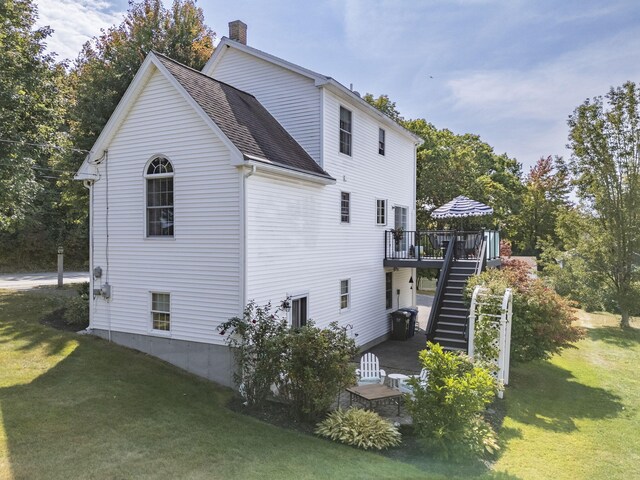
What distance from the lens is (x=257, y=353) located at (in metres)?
8.98

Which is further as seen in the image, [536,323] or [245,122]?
[245,122]

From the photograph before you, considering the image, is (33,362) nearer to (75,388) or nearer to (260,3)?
(75,388)

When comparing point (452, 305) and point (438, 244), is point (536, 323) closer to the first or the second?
point (452, 305)

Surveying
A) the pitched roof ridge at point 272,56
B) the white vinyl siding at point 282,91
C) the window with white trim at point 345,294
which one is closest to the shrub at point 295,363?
the window with white trim at point 345,294

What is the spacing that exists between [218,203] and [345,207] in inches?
228

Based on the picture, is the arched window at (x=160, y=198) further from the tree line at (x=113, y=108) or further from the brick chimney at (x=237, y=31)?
the tree line at (x=113, y=108)

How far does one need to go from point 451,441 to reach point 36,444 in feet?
23.0

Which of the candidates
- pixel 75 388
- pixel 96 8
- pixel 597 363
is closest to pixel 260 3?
pixel 96 8

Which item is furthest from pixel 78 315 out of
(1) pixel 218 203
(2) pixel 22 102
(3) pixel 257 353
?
(2) pixel 22 102

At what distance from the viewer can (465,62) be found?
55.8 ft

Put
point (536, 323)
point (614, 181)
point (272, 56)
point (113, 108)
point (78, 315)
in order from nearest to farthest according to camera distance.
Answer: point (536, 323), point (78, 315), point (272, 56), point (113, 108), point (614, 181)

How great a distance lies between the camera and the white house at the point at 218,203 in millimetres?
10289

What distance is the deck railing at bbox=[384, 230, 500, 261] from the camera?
16.2 m

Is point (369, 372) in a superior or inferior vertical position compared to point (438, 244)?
inferior
